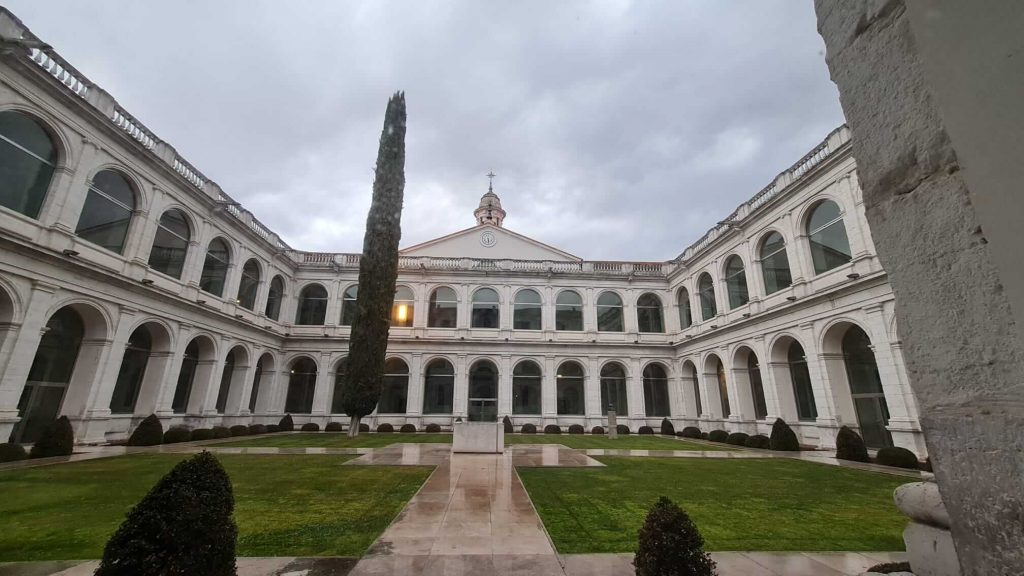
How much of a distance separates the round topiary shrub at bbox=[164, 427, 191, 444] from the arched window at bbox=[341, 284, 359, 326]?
33.0 ft

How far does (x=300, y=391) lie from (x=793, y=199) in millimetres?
26663

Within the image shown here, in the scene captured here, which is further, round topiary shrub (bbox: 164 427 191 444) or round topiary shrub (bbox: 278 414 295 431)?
round topiary shrub (bbox: 278 414 295 431)

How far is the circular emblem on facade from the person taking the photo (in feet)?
97.2

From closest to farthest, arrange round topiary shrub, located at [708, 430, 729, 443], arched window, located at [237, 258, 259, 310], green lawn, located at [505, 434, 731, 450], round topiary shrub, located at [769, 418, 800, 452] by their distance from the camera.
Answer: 1. round topiary shrub, located at [769, 418, 800, 452]
2. green lawn, located at [505, 434, 731, 450]
3. round topiary shrub, located at [708, 430, 729, 443]
4. arched window, located at [237, 258, 259, 310]

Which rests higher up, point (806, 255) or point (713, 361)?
point (806, 255)

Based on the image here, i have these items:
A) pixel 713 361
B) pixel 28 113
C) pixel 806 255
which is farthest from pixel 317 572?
pixel 713 361

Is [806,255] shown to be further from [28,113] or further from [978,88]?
[28,113]

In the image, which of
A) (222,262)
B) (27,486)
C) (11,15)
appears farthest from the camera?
(222,262)

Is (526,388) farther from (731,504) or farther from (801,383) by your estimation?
(731,504)

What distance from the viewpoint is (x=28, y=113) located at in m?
11.7

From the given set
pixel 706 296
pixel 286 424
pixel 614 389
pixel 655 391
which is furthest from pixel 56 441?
pixel 706 296

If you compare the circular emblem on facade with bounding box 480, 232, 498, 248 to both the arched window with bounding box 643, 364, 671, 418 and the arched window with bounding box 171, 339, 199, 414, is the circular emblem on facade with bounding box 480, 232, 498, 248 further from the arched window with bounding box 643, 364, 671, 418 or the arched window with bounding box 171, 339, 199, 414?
the arched window with bounding box 171, 339, 199, 414

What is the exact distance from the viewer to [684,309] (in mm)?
25812

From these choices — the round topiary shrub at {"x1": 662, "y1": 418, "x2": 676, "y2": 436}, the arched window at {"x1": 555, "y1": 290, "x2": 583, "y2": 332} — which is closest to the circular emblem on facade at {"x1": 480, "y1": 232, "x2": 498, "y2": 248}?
the arched window at {"x1": 555, "y1": 290, "x2": 583, "y2": 332}
